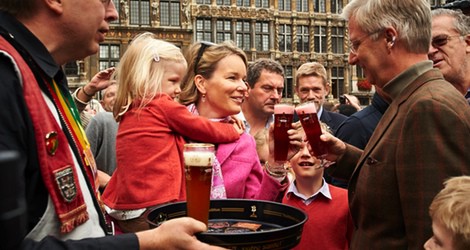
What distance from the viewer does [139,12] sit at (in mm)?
25719

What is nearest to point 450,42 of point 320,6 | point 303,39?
point 303,39

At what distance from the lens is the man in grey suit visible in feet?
6.06

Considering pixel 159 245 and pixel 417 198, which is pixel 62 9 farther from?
pixel 417 198

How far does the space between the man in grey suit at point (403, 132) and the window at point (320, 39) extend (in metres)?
27.2

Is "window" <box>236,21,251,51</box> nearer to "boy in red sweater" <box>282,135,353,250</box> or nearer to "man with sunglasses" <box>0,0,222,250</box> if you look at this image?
"boy in red sweater" <box>282,135,353,250</box>

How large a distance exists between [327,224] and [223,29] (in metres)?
24.7

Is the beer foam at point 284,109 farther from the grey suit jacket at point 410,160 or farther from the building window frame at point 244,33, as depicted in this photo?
the building window frame at point 244,33

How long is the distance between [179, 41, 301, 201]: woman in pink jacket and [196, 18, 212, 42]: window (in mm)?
24047

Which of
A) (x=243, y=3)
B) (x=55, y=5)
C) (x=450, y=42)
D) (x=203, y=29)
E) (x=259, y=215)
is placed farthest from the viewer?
(x=243, y=3)

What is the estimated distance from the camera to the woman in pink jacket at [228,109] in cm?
247

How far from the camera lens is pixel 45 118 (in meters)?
1.31

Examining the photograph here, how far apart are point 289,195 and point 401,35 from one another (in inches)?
55.9

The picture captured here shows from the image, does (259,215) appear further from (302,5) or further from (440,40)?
(302,5)

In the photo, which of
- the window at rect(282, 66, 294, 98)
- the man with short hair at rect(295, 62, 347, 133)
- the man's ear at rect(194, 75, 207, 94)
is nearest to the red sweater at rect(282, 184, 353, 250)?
the man's ear at rect(194, 75, 207, 94)
